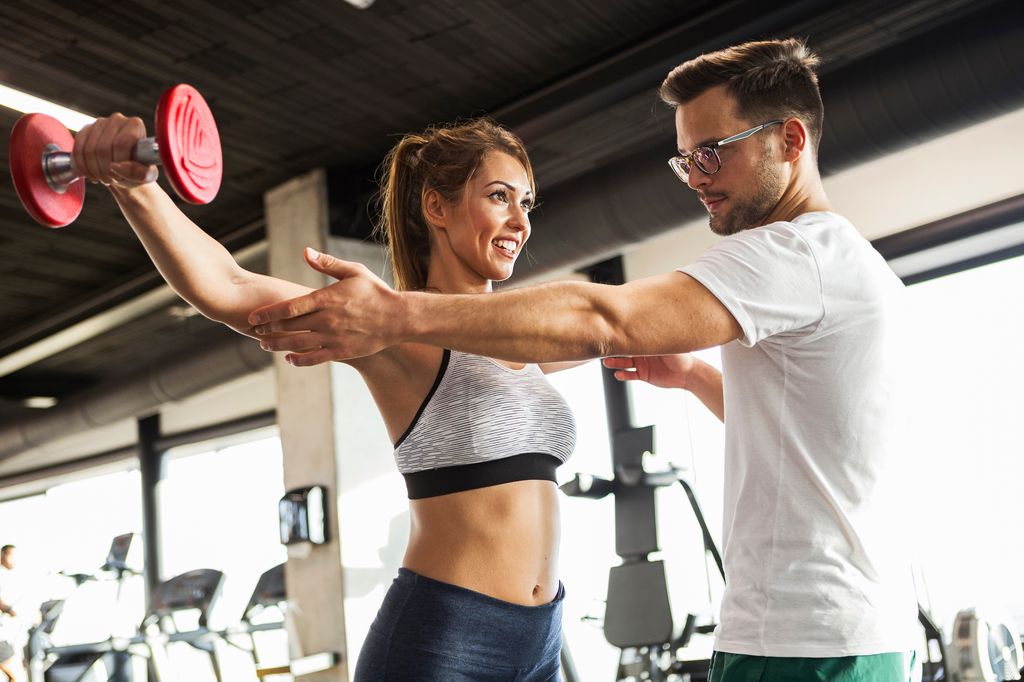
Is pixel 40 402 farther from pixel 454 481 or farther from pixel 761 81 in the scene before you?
pixel 761 81

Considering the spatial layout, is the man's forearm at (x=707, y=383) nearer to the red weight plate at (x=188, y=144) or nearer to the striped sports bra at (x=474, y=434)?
the striped sports bra at (x=474, y=434)

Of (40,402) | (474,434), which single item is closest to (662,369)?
(474,434)

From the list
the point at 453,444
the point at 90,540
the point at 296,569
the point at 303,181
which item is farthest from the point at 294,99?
the point at 90,540

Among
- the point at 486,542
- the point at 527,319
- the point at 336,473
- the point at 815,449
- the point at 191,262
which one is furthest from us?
the point at 336,473

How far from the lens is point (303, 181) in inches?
240

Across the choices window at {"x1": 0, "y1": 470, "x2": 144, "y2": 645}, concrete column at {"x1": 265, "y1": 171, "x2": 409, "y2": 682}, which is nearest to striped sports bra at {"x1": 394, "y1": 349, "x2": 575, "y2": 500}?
concrete column at {"x1": 265, "y1": 171, "x2": 409, "y2": 682}

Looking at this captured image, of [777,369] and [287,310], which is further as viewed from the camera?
[777,369]

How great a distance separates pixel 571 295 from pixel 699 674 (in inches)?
150

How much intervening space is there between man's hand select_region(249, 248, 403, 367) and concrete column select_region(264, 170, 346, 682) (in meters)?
4.26

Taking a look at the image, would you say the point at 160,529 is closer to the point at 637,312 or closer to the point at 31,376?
the point at 31,376

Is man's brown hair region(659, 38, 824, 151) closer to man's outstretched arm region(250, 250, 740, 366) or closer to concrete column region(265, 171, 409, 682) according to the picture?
man's outstretched arm region(250, 250, 740, 366)

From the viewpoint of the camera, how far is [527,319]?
1185 mm

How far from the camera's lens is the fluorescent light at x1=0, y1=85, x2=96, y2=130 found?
4.87 m

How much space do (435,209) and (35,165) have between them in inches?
33.2
